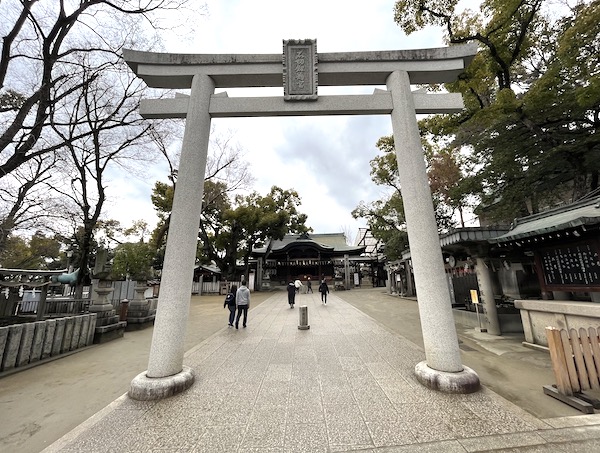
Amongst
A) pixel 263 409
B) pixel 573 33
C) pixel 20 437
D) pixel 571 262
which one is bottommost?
pixel 20 437

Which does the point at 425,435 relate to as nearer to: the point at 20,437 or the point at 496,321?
the point at 20,437

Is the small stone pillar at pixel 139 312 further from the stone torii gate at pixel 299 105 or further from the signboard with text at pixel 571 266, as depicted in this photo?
the signboard with text at pixel 571 266

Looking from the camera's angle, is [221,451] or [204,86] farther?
[204,86]

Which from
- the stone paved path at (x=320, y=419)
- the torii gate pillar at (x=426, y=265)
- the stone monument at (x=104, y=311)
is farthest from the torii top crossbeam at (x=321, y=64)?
the stone monument at (x=104, y=311)

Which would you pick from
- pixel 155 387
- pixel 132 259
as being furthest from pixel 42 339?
pixel 132 259

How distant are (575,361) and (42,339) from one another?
10.6m

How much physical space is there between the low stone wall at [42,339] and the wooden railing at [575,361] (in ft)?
33.2

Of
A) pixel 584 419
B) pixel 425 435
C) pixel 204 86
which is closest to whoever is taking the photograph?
pixel 425 435

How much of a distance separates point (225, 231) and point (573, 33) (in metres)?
25.1

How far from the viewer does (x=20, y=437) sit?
10.4 feet

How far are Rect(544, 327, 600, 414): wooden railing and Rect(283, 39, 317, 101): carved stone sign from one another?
18.2ft

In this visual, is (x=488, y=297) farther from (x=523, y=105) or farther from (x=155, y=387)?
(x=155, y=387)

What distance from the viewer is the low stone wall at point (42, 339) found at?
A: 5332mm

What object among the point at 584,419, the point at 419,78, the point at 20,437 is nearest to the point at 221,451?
the point at 20,437
